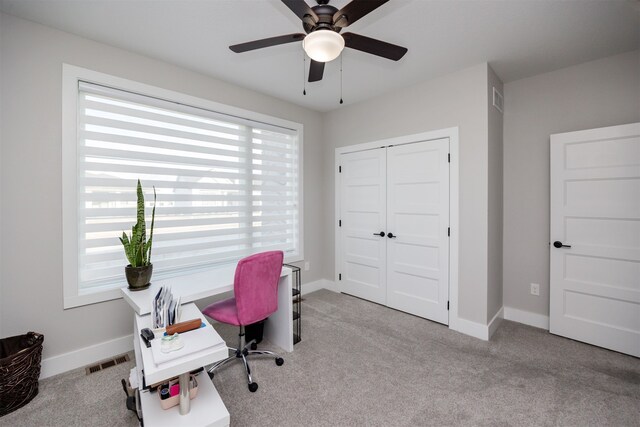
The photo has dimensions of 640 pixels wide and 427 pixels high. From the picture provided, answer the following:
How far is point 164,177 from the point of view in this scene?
2.72m

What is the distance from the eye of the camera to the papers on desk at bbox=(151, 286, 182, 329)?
1647 mm

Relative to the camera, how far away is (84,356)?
2.28 m

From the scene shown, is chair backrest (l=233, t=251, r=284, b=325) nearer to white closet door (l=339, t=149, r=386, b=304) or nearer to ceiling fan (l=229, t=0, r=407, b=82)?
ceiling fan (l=229, t=0, r=407, b=82)

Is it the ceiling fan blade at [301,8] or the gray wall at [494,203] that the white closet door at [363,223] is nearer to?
the gray wall at [494,203]

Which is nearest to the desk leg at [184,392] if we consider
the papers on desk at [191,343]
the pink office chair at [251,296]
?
the papers on desk at [191,343]

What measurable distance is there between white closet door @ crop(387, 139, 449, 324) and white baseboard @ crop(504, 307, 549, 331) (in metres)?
0.78

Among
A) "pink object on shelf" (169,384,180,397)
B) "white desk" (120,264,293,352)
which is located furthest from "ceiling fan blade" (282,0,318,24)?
"pink object on shelf" (169,384,180,397)

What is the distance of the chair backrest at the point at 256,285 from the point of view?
80.3 inches

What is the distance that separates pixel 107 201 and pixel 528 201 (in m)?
4.08

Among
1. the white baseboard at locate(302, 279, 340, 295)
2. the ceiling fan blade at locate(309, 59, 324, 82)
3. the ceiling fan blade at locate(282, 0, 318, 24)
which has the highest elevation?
the ceiling fan blade at locate(282, 0, 318, 24)

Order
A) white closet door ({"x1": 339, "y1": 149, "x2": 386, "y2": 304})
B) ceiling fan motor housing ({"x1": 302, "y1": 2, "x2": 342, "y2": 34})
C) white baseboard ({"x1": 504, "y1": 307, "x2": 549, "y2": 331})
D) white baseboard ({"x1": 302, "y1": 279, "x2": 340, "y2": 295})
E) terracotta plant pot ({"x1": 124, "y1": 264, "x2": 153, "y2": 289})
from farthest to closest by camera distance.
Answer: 1. white baseboard ({"x1": 302, "y1": 279, "x2": 340, "y2": 295})
2. white closet door ({"x1": 339, "y1": 149, "x2": 386, "y2": 304})
3. white baseboard ({"x1": 504, "y1": 307, "x2": 549, "y2": 331})
4. terracotta plant pot ({"x1": 124, "y1": 264, "x2": 153, "y2": 289})
5. ceiling fan motor housing ({"x1": 302, "y1": 2, "x2": 342, "y2": 34})

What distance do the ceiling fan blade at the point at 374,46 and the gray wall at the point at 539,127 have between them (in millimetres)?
2040

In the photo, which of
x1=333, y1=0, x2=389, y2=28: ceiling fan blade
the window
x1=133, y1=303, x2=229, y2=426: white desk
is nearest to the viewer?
x1=133, y1=303, x2=229, y2=426: white desk

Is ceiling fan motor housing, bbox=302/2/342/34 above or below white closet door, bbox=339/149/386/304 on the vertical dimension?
above
